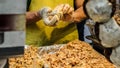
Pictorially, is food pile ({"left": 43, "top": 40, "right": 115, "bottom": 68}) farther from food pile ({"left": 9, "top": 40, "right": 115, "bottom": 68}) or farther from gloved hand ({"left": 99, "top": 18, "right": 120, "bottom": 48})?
gloved hand ({"left": 99, "top": 18, "right": 120, "bottom": 48})

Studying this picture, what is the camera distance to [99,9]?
60 cm

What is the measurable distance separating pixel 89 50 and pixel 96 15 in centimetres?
101

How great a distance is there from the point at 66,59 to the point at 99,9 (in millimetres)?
867

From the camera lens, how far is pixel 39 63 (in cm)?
118

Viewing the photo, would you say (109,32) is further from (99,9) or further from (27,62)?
(27,62)

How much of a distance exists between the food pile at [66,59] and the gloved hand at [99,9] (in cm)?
61

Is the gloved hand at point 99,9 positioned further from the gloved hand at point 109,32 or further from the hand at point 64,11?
the hand at point 64,11

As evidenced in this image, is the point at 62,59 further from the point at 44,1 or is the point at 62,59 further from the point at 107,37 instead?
the point at 107,37

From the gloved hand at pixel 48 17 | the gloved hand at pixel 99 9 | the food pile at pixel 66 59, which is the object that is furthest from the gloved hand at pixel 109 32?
the gloved hand at pixel 48 17

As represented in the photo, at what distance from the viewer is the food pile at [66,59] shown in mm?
1258

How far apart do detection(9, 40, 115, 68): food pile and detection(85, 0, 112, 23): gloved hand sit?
0.61 meters

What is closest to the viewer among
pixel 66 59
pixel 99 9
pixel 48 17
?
pixel 99 9

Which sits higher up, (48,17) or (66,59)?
(48,17)

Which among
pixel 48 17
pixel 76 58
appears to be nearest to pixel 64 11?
pixel 48 17
